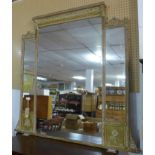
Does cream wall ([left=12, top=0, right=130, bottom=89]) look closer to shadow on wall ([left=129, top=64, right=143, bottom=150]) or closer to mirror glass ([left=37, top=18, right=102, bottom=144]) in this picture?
mirror glass ([left=37, top=18, right=102, bottom=144])

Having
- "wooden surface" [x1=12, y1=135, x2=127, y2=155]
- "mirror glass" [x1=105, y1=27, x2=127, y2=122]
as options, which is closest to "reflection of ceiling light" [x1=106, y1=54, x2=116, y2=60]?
"mirror glass" [x1=105, y1=27, x2=127, y2=122]

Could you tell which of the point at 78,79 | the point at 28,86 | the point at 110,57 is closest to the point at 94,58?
the point at 110,57

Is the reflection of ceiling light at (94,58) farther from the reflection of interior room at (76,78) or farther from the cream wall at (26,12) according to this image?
the cream wall at (26,12)

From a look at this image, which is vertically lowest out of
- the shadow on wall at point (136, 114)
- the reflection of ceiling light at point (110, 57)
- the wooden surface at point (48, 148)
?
the wooden surface at point (48, 148)

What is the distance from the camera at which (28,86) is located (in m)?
2.24

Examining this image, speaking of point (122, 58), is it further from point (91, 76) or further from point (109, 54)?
point (91, 76)

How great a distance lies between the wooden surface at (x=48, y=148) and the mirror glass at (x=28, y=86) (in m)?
0.24

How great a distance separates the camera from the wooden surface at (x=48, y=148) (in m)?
1.62

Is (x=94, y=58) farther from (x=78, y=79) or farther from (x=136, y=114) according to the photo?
(x=136, y=114)

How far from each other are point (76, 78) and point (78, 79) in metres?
0.02

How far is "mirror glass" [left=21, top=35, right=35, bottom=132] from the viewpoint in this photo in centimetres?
219

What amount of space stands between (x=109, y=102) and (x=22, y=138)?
102 cm

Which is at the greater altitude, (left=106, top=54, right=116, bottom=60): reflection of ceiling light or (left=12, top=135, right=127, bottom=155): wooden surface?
(left=106, top=54, right=116, bottom=60): reflection of ceiling light

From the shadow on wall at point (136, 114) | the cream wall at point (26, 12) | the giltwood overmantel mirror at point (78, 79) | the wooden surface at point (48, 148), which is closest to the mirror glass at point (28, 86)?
the giltwood overmantel mirror at point (78, 79)
